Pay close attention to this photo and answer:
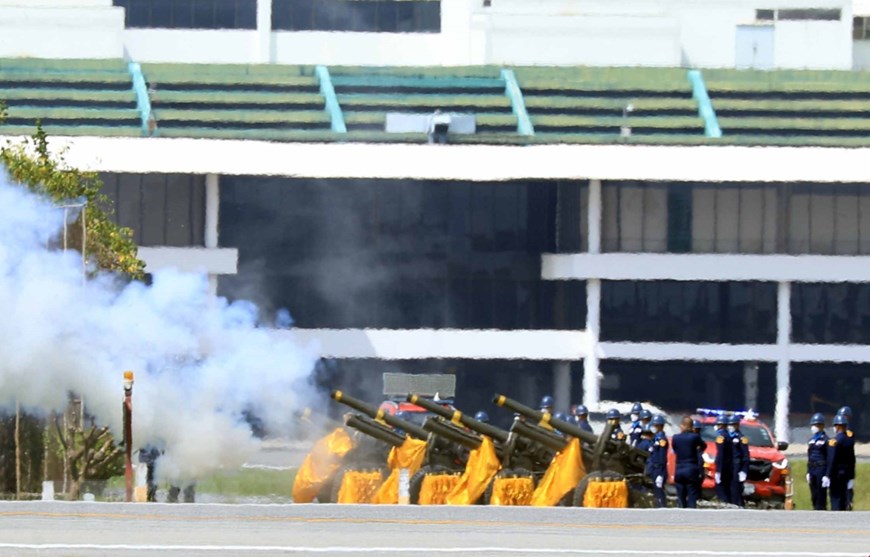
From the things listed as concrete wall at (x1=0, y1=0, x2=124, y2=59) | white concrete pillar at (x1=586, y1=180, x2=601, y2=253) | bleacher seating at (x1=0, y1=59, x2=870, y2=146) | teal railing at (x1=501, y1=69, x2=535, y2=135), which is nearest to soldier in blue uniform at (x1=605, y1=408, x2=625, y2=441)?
bleacher seating at (x1=0, y1=59, x2=870, y2=146)

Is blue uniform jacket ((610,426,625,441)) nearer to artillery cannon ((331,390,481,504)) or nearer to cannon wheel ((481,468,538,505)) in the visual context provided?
cannon wheel ((481,468,538,505))

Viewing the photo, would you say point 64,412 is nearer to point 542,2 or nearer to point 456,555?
point 456,555

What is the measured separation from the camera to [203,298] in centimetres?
3322

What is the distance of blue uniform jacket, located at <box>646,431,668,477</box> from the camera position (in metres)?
30.2

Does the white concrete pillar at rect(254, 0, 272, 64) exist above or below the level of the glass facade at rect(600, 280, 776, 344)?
above

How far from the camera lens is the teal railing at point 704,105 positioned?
7056 cm

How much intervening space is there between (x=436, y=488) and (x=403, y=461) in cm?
112

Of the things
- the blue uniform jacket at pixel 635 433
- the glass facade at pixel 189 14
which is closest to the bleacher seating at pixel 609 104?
the glass facade at pixel 189 14

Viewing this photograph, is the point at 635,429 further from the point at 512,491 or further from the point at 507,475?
the point at 512,491

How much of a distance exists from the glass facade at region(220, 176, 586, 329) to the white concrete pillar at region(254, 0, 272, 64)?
1140 centimetres

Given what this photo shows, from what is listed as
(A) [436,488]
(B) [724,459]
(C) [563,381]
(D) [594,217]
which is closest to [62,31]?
(D) [594,217]

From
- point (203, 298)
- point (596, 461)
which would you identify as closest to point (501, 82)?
point (203, 298)

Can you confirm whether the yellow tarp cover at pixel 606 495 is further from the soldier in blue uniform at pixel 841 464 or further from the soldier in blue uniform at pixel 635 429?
the soldier in blue uniform at pixel 635 429

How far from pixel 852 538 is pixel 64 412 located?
528 inches
